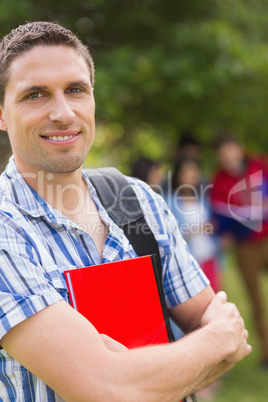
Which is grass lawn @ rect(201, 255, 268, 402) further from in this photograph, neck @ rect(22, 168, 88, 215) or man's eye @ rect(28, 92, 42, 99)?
man's eye @ rect(28, 92, 42, 99)

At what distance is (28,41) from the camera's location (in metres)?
1.53

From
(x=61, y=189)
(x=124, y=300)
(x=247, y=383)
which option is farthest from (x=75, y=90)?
(x=247, y=383)

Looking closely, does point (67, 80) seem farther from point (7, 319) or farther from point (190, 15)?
point (190, 15)

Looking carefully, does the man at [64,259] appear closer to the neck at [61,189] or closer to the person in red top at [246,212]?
the neck at [61,189]

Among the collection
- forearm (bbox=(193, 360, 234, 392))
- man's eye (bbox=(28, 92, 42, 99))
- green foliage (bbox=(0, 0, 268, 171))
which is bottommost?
forearm (bbox=(193, 360, 234, 392))

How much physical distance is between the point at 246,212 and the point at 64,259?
12.1 feet

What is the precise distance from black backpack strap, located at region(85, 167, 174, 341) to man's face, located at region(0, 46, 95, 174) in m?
0.19

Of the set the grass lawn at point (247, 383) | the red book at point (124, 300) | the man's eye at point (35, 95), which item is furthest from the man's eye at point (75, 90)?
the grass lawn at point (247, 383)

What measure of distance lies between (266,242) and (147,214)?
3383 mm

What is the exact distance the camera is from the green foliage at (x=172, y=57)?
18.3 ft

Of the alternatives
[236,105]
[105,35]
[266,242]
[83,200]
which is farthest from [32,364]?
[236,105]

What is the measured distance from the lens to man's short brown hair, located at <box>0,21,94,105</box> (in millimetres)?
1530

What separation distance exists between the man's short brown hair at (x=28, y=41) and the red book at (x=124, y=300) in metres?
0.67

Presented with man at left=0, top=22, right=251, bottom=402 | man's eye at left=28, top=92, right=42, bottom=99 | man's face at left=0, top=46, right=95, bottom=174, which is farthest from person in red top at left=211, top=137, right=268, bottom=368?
man's eye at left=28, top=92, right=42, bottom=99
